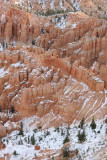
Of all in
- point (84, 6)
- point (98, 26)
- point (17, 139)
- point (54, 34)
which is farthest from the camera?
point (84, 6)

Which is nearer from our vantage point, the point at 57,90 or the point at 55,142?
the point at 55,142

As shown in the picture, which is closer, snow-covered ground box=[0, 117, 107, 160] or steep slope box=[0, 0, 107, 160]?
snow-covered ground box=[0, 117, 107, 160]

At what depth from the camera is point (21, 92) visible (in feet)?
76.2

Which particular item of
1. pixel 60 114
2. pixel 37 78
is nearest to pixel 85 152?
pixel 60 114

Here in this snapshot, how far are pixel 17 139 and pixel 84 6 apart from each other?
45475 mm

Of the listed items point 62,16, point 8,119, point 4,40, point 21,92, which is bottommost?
point 8,119

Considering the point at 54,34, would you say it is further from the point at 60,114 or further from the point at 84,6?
the point at 84,6

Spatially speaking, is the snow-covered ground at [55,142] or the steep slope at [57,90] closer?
the snow-covered ground at [55,142]

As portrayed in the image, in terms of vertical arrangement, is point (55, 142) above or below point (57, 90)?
below

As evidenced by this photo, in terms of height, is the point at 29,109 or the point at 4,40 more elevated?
the point at 4,40

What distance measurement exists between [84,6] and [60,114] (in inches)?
1648

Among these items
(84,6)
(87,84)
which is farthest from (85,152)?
(84,6)

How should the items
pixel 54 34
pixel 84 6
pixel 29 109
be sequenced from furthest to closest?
pixel 84 6, pixel 54 34, pixel 29 109

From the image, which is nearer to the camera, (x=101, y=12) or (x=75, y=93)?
(x=75, y=93)
